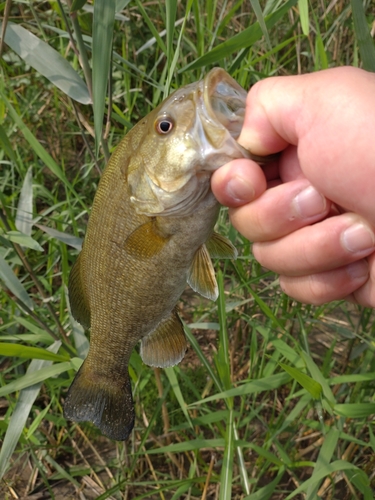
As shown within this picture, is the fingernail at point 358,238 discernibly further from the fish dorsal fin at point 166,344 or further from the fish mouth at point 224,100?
the fish dorsal fin at point 166,344

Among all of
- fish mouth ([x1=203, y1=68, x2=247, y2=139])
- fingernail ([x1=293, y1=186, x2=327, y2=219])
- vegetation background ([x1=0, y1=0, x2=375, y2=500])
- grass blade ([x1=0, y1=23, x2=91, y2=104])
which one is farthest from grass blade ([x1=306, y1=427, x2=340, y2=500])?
grass blade ([x1=0, y1=23, x2=91, y2=104])

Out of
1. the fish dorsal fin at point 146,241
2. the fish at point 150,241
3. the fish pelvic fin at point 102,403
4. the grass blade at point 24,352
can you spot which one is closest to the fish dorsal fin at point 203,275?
the fish at point 150,241

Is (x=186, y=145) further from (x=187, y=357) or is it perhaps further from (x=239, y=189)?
(x=187, y=357)

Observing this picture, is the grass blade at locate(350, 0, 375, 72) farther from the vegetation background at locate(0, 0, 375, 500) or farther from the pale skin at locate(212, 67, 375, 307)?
the pale skin at locate(212, 67, 375, 307)

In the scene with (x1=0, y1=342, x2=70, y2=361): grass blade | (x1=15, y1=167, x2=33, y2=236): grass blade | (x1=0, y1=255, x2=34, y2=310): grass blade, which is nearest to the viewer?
(x1=0, y1=342, x2=70, y2=361): grass blade

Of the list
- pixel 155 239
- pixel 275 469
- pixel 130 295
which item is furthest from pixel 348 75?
pixel 275 469

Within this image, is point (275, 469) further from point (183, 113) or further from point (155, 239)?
point (183, 113)
